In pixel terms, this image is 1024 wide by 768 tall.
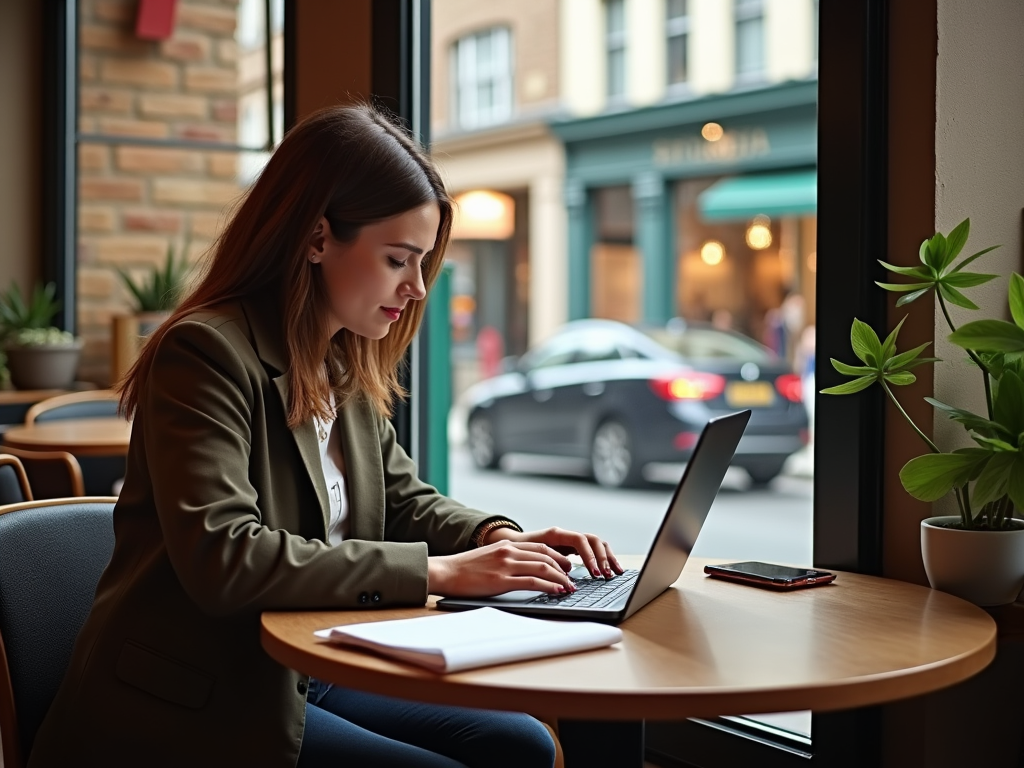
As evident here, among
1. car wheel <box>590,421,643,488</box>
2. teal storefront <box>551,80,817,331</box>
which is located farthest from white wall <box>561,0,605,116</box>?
car wheel <box>590,421,643,488</box>

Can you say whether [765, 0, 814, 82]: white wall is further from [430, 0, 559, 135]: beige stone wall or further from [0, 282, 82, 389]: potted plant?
[0, 282, 82, 389]: potted plant

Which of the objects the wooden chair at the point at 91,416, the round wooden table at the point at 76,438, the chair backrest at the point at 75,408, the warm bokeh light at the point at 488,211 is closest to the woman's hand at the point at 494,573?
the round wooden table at the point at 76,438

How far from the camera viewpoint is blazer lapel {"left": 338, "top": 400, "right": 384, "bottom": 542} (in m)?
1.78

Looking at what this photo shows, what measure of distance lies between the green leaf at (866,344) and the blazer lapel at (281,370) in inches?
31.6

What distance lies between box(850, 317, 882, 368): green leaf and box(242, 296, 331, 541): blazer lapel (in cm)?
80

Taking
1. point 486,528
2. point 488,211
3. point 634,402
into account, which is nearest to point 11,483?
point 486,528

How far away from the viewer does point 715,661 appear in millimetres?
1231

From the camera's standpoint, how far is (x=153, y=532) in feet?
4.99

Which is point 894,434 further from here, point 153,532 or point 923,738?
point 153,532

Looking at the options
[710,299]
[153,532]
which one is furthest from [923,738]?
[710,299]

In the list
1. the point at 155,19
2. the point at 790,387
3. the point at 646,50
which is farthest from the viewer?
the point at 646,50

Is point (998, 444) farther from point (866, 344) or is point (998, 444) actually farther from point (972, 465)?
point (866, 344)

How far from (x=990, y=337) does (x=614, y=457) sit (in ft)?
20.3

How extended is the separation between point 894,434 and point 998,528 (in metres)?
0.27
